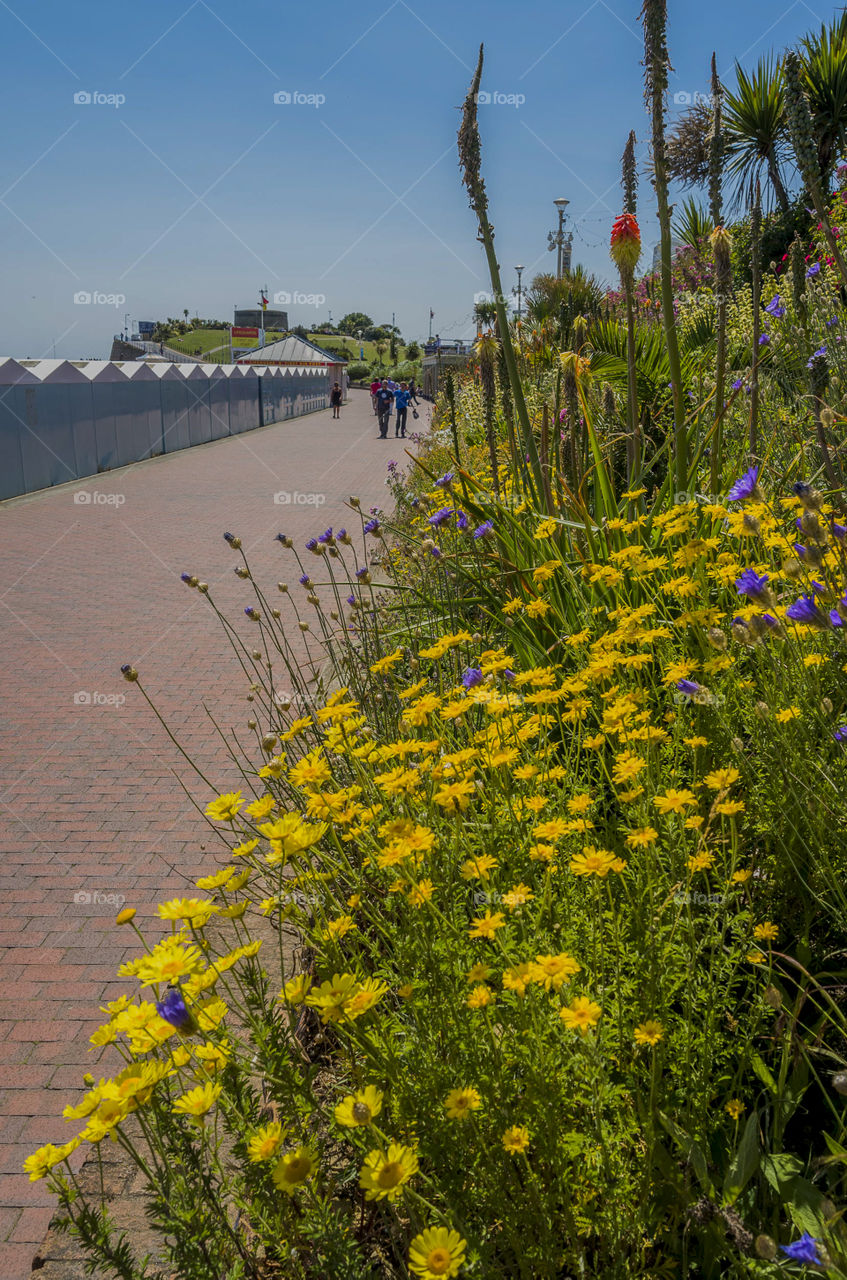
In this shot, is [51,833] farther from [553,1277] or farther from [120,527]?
[120,527]

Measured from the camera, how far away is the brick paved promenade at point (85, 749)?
3184mm

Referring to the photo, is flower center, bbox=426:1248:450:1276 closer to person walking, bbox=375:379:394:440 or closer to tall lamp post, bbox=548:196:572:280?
tall lamp post, bbox=548:196:572:280

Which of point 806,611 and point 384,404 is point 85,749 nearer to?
point 806,611

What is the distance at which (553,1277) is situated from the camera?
1.52 meters

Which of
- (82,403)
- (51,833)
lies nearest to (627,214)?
(51,833)

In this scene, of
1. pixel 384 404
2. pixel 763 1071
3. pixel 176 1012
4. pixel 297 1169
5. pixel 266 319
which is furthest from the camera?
pixel 266 319

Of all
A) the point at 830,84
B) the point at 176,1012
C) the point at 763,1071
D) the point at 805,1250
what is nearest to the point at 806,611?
the point at 763,1071

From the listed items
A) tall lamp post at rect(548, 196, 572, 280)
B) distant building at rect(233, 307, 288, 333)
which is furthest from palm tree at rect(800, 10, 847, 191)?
distant building at rect(233, 307, 288, 333)

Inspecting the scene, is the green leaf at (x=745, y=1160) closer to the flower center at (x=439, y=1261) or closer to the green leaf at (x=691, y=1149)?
the green leaf at (x=691, y=1149)

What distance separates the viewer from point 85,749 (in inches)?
228

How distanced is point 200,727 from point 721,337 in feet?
12.5

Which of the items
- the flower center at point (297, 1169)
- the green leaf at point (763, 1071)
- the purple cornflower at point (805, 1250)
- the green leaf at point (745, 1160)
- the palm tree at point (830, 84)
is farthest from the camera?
the palm tree at point (830, 84)

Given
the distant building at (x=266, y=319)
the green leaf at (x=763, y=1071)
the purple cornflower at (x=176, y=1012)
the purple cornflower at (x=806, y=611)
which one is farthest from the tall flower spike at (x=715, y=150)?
the distant building at (x=266, y=319)

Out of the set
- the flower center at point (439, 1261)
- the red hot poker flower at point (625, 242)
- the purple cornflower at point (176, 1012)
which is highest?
the red hot poker flower at point (625, 242)
